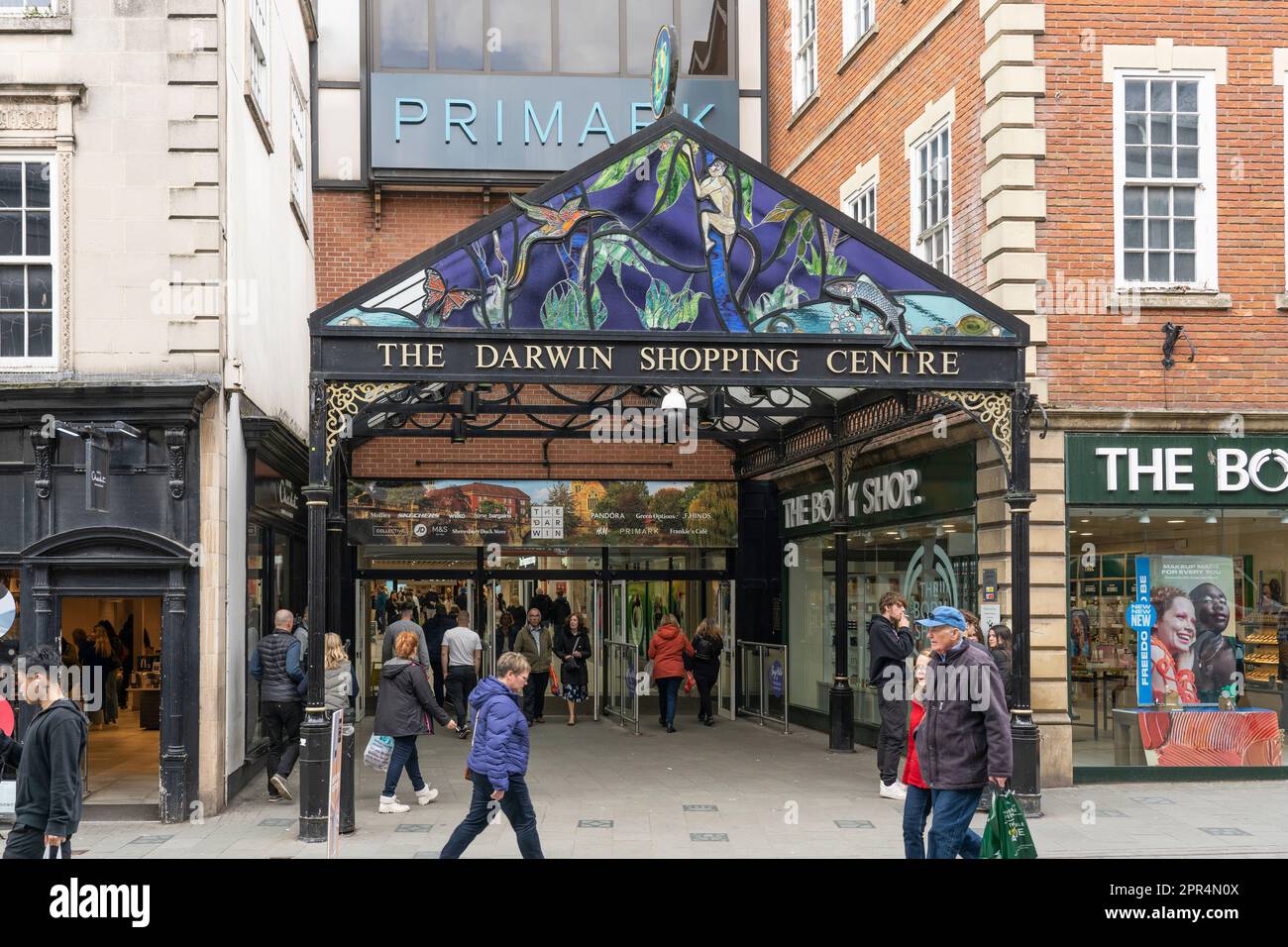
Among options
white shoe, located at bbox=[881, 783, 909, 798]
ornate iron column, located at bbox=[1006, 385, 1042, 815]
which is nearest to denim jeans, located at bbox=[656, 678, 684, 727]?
white shoe, located at bbox=[881, 783, 909, 798]

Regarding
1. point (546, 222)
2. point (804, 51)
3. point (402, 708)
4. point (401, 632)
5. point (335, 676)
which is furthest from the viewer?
point (804, 51)

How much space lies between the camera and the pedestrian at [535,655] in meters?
19.7

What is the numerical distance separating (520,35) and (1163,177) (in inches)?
436

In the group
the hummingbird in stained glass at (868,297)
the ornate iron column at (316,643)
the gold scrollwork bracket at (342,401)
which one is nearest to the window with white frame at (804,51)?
the hummingbird in stained glass at (868,297)

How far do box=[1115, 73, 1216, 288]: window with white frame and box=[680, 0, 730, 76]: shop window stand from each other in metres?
9.26

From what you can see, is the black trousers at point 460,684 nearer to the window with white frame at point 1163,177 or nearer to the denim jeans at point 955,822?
Answer: the window with white frame at point 1163,177

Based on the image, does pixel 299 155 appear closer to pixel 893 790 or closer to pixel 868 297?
pixel 868 297

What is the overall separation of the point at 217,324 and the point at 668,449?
994 cm

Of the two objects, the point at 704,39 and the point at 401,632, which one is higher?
the point at 704,39

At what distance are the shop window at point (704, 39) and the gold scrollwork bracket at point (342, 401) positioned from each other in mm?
12003

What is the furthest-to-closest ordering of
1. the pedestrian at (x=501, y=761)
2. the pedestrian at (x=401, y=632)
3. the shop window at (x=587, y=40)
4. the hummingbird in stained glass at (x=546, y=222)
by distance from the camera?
the shop window at (x=587, y=40) → the pedestrian at (x=401, y=632) → the hummingbird in stained glass at (x=546, y=222) → the pedestrian at (x=501, y=761)

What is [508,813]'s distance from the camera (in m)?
9.64

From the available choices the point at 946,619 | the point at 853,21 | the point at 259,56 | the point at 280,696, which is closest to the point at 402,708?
the point at 280,696
